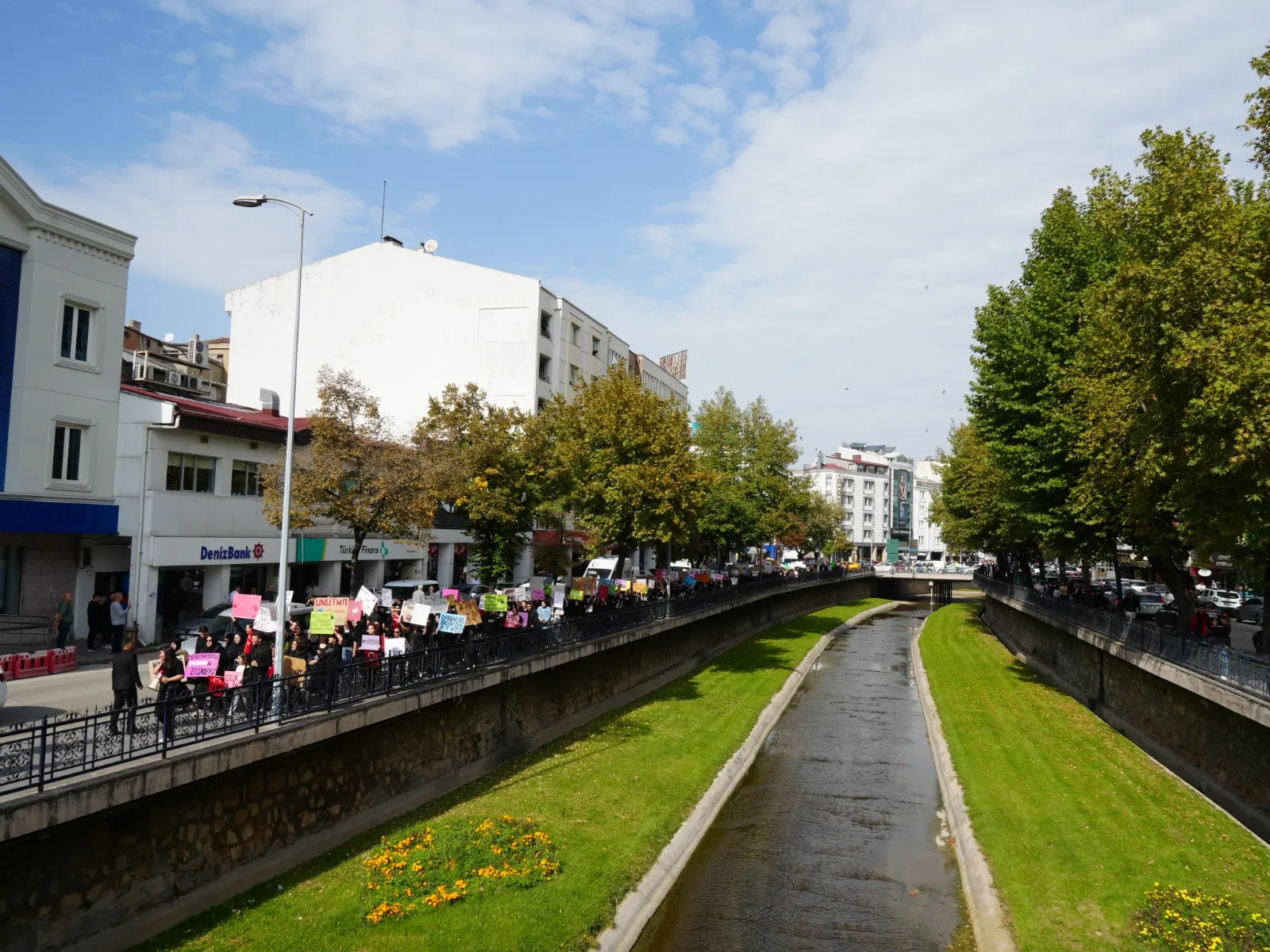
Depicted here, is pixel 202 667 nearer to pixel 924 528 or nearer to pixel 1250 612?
pixel 1250 612

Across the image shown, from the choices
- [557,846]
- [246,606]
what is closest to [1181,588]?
[557,846]

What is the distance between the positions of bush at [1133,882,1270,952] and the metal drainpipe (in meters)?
30.1

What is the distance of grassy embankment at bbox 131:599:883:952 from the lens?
47.0 ft

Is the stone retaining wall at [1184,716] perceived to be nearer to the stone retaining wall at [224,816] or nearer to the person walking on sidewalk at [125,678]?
the stone retaining wall at [224,816]

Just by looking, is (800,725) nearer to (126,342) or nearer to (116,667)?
(116,667)

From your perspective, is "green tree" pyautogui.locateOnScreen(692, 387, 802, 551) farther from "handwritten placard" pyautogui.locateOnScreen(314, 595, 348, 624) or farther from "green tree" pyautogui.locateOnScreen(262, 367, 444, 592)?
"handwritten placard" pyautogui.locateOnScreen(314, 595, 348, 624)

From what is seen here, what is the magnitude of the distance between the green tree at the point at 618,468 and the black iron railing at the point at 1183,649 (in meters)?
Result: 15.6

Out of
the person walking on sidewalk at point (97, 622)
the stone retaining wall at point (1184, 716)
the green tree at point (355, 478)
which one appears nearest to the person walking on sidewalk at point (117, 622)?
the person walking on sidewalk at point (97, 622)

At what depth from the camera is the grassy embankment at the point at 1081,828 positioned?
17.1 metres

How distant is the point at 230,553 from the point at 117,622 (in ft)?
25.5

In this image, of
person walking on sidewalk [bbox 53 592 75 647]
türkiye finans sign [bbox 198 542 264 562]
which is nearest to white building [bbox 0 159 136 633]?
person walking on sidewalk [bbox 53 592 75 647]

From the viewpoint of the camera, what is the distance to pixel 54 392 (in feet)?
98.6

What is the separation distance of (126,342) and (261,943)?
52.6 m

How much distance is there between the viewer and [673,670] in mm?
43375
